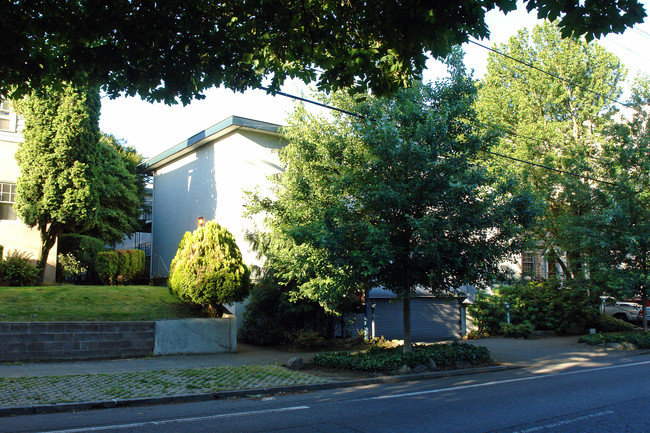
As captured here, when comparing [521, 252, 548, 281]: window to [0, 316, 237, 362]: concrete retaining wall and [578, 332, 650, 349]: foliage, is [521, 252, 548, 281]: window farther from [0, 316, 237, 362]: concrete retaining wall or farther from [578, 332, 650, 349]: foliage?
[0, 316, 237, 362]: concrete retaining wall

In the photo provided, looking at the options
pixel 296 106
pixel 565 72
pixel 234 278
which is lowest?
pixel 234 278

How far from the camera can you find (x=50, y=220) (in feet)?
55.6

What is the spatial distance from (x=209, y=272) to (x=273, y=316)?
2971 mm

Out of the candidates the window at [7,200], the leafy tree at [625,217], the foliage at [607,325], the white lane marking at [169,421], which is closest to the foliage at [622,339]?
the leafy tree at [625,217]

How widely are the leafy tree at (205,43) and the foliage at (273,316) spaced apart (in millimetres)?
9048

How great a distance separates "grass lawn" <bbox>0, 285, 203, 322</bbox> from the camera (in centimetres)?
1226

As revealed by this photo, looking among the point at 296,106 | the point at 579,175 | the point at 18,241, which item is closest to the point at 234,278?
the point at 296,106

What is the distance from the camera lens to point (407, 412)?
23.9 feet

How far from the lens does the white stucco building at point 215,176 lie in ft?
59.5

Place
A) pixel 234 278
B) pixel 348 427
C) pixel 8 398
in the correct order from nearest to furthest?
1. pixel 348 427
2. pixel 8 398
3. pixel 234 278

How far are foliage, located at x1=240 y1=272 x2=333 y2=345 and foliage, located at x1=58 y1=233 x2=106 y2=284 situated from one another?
6597 mm

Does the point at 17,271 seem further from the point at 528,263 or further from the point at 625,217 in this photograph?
the point at 528,263

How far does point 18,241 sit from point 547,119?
72.9ft

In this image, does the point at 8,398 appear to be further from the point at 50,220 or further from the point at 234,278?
the point at 50,220
